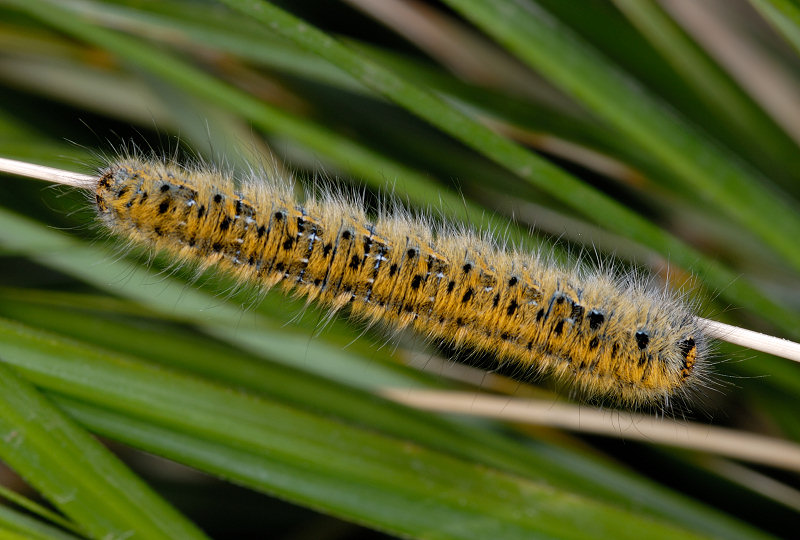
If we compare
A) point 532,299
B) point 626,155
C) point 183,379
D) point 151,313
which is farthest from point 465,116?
point 151,313

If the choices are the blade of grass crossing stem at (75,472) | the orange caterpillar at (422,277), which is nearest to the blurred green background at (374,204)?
the blade of grass crossing stem at (75,472)

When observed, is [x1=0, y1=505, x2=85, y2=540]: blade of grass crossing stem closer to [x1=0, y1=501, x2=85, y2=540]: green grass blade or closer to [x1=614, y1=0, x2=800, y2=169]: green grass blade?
[x1=0, y1=501, x2=85, y2=540]: green grass blade

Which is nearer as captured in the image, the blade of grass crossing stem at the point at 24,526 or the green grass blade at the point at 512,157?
the blade of grass crossing stem at the point at 24,526

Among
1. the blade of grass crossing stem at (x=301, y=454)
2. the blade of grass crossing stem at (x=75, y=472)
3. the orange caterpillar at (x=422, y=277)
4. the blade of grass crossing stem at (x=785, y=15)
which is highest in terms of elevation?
the blade of grass crossing stem at (x=785, y=15)

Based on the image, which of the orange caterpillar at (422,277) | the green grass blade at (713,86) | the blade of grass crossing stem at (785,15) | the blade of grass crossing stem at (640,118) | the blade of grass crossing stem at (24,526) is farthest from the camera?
the green grass blade at (713,86)

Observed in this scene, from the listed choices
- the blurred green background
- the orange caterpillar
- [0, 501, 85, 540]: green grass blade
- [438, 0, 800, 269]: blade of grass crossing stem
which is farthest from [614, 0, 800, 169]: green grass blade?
[0, 501, 85, 540]: green grass blade

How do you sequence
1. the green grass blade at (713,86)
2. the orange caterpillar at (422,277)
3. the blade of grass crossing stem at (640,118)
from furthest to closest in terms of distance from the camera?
the green grass blade at (713,86), the orange caterpillar at (422,277), the blade of grass crossing stem at (640,118)

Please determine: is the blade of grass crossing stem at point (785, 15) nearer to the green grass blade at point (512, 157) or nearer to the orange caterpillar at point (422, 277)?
the green grass blade at point (512, 157)
